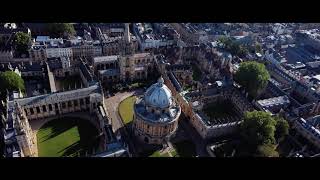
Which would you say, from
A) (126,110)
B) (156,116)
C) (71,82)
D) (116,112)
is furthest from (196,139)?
(71,82)

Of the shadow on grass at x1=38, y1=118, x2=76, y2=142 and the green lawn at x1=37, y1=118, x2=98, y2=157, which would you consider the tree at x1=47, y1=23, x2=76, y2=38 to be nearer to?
the shadow on grass at x1=38, y1=118, x2=76, y2=142

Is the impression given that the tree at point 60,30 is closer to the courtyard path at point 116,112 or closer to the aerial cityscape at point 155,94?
the aerial cityscape at point 155,94

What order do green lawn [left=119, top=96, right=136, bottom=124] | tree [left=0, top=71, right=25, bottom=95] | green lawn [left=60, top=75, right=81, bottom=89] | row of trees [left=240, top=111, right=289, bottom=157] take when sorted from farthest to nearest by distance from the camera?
green lawn [left=60, top=75, right=81, bottom=89]
green lawn [left=119, top=96, right=136, bottom=124]
tree [left=0, top=71, right=25, bottom=95]
row of trees [left=240, top=111, right=289, bottom=157]

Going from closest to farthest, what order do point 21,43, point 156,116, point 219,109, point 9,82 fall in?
point 156,116 → point 9,82 → point 219,109 → point 21,43

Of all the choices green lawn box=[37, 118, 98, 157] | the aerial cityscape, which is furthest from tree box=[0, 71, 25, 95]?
green lawn box=[37, 118, 98, 157]

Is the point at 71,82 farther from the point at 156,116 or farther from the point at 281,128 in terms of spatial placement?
the point at 281,128
